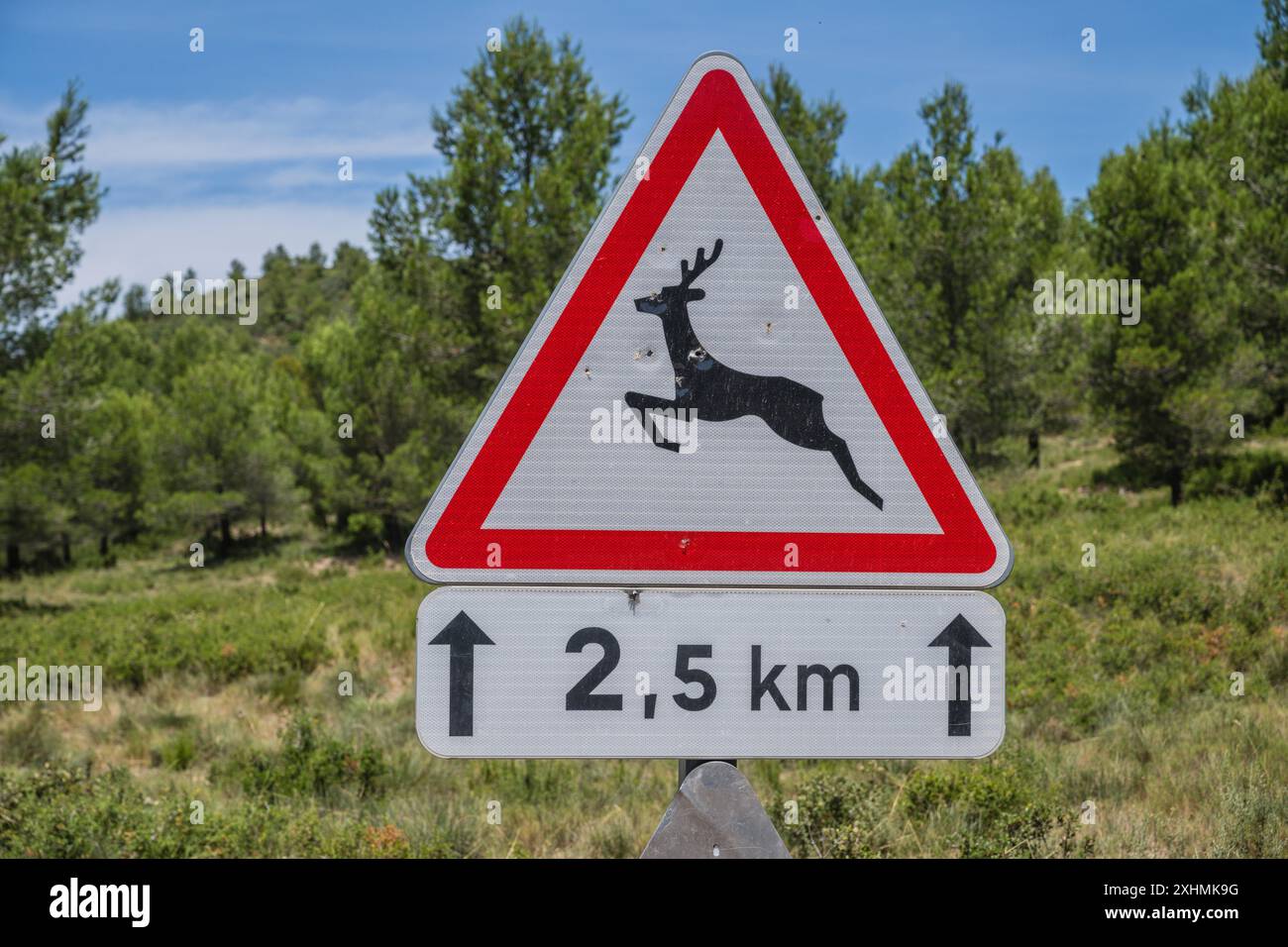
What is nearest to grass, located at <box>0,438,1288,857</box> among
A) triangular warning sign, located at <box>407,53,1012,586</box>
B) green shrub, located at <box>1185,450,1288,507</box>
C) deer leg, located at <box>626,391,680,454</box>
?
triangular warning sign, located at <box>407,53,1012,586</box>

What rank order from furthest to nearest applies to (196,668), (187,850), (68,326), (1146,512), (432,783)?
(68,326)
(1146,512)
(196,668)
(432,783)
(187,850)

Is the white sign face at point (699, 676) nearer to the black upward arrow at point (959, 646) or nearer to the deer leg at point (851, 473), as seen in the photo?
the black upward arrow at point (959, 646)

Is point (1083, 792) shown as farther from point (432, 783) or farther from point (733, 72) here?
point (733, 72)

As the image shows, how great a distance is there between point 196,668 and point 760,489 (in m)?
8.73

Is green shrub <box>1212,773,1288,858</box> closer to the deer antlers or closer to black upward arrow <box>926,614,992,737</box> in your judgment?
black upward arrow <box>926,614,992,737</box>

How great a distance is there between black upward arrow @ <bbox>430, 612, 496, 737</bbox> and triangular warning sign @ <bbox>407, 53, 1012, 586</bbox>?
94 mm

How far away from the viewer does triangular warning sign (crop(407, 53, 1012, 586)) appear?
1461 mm

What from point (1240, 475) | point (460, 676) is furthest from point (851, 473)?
point (1240, 475)

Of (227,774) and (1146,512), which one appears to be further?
(1146,512)

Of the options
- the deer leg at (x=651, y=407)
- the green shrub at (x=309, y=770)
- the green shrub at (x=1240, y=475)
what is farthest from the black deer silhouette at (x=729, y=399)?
the green shrub at (x=1240, y=475)

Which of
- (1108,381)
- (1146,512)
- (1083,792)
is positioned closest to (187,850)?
(1083,792)

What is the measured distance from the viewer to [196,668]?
28.8ft

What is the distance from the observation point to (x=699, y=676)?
4.66ft

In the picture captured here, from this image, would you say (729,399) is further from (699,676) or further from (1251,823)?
(1251,823)
